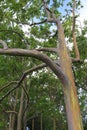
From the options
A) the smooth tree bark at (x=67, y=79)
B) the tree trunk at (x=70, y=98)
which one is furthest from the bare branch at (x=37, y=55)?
the tree trunk at (x=70, y=98)

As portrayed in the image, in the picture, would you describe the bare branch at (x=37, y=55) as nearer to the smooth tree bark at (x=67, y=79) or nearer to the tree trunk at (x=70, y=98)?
the smooth tree bark at (x=67, y=79)

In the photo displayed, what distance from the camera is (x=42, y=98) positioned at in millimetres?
22188

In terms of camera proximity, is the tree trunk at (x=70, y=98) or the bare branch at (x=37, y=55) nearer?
the tree trunk at (x=70, y=98)

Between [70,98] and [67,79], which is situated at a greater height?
[67,79]

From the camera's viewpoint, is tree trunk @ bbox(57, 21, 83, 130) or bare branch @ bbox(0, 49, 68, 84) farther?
bare branch @ bbox(0, 49, 68, 84)

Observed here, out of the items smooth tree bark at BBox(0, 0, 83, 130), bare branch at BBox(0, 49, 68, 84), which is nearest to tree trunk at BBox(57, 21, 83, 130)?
smooth tree bark at BBox(0, 0, 83, 130)

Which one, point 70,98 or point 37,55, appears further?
point 37,55

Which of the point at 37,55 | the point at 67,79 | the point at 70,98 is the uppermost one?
the point at 37,55

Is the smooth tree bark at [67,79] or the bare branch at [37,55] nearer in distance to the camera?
the smooth tree bark at [67,79]

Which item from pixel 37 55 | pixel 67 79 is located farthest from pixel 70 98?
pixel 37 55

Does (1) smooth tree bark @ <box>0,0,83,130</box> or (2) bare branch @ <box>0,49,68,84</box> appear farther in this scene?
(2) bare branch @ <box>0,49,68,84</box>

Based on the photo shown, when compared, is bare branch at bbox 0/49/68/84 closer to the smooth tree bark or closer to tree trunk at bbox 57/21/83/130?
the smooth tree bark

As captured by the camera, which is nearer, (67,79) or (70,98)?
(70,98)

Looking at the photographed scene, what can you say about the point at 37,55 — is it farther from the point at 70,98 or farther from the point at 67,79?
the point at 70,98
